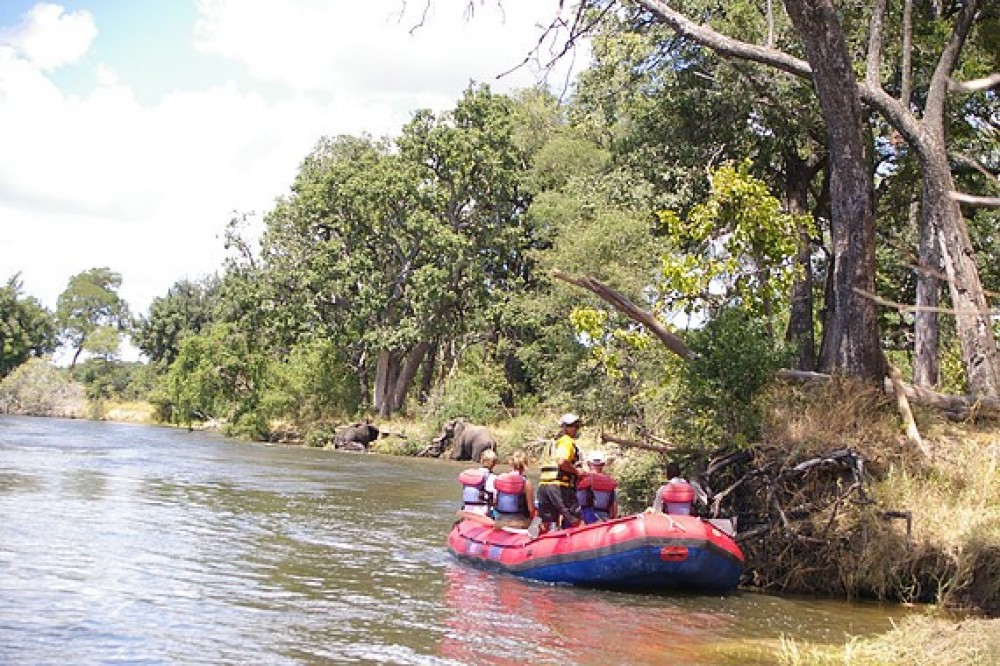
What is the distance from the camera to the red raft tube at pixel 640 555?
39.6 feet

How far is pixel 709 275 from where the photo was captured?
55.1 feet

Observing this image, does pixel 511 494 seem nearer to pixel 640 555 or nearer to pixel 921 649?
pixel 640 555

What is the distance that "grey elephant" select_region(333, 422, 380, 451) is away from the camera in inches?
1682

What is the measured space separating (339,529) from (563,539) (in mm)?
5360

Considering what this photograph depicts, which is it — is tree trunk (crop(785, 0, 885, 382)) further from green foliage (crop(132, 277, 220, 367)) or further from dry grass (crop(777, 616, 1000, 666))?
green foliage (crop(132, 277, 220, 367))

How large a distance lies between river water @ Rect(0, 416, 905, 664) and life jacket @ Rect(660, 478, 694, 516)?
3.17ft

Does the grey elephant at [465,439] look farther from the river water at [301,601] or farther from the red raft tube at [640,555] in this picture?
the red raft tube at [640,555]

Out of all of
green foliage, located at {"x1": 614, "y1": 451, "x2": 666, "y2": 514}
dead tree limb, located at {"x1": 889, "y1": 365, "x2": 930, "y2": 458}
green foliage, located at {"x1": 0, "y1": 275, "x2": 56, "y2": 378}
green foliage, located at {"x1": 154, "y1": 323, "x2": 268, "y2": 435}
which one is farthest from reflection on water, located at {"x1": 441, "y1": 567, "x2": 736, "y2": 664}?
green foliage, located at {"x1": 0, "y1": 275, "x2": 56, "y2": 378}

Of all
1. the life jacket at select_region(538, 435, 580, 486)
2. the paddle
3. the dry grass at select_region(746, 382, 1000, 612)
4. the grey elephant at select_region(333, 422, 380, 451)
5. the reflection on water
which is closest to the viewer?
the reflection on water

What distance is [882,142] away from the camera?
2191 centimetres

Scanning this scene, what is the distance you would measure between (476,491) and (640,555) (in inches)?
130

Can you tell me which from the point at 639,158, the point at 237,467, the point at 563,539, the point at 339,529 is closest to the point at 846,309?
the point at 563,539

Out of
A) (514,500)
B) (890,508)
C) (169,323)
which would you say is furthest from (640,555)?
(169,323)

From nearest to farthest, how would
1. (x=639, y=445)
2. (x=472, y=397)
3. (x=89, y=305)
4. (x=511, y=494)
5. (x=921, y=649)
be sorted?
(x=921, y=649)
(x=511, y=494)
(x=639, y=445)
(x=472, y=397)
(x=89, y=305)
